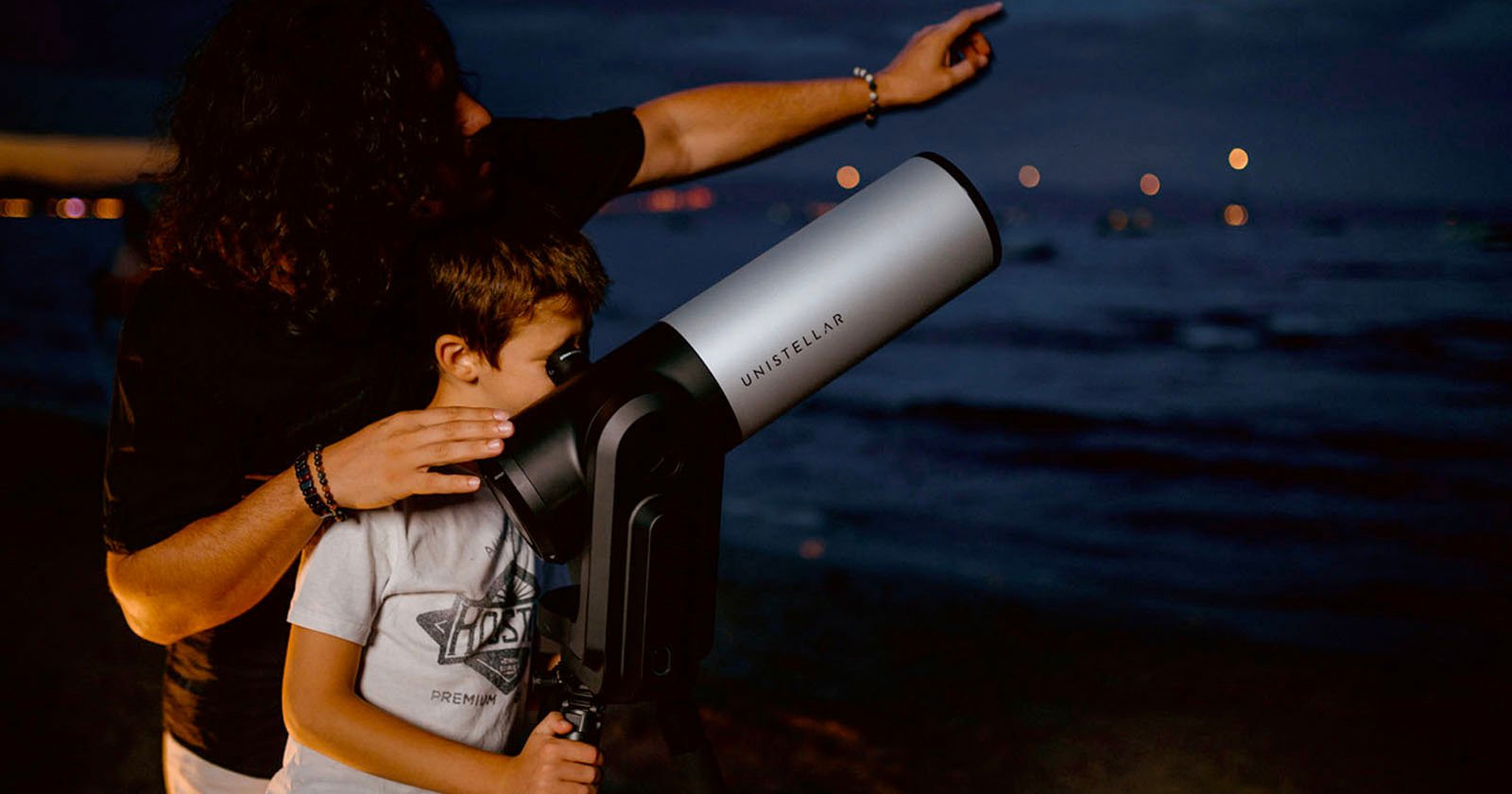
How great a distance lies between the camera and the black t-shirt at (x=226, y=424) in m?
1.18

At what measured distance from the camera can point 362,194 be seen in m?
1.24

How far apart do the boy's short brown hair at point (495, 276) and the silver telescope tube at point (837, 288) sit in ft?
0.66

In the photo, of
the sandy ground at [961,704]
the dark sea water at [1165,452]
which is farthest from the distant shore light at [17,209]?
the sandy ground at [961,704]

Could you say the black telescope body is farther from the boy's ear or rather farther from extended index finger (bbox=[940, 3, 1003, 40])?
extended index finger (bbox=[940, 3, 1003, 40])

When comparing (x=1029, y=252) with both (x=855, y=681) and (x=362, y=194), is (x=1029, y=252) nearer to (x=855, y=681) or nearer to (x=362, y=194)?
(x=855, y=681)

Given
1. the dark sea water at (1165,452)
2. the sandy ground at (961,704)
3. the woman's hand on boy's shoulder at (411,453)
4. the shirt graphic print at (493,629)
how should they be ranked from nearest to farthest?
1. the woman's hand on boy's shoulder at (411,453)
2. the shirt graphic print at (493,629)
3. the sandy ground at (961,704)
4. the dark sea water at (1165,452)

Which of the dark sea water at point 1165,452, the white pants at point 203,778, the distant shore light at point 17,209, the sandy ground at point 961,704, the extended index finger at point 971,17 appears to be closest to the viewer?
the white pants at point 203,778

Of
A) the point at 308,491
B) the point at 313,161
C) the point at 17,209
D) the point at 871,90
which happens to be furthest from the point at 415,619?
the point at 17,209

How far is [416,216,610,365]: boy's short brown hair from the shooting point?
123cm

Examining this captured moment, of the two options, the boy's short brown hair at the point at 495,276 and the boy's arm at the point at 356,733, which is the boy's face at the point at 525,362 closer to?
the boy's short brown hair at the point at 495,276

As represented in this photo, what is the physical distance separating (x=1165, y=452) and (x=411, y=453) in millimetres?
7467

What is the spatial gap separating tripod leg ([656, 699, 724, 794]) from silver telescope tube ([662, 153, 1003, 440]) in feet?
0.89

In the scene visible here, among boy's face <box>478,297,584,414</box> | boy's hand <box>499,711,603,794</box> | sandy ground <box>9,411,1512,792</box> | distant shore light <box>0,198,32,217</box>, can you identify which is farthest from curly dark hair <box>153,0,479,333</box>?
distant shore light <box>0,198,32,217</box>

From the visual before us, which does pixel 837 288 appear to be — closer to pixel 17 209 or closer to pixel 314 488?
pixel 314 488
